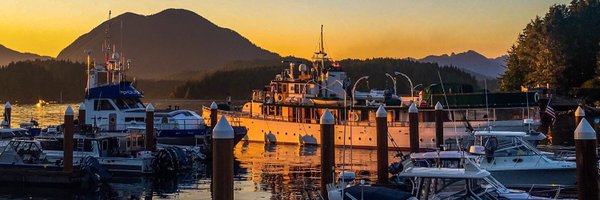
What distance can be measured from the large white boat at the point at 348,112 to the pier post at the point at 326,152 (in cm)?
1519

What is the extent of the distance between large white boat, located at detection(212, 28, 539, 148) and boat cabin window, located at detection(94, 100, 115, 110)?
A: 14.2 m

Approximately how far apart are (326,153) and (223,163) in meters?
8.68

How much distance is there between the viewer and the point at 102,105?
141 ft

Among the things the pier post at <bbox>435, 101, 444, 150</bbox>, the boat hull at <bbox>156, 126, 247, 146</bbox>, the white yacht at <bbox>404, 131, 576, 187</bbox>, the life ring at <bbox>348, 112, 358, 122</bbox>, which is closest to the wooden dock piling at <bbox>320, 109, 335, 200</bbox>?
the white yacht at <bbox>404, 131, 576, 187</bbox>

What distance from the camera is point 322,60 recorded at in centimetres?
5609

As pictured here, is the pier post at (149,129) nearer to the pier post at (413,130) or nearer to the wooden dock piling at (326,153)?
the pier post at (413,130)

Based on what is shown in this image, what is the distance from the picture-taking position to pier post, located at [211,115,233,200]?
12766 mm

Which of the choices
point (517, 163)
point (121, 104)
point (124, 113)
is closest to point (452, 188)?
point (517, 163)

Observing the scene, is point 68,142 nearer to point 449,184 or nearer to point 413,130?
point 413,130

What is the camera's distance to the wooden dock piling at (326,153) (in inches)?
828

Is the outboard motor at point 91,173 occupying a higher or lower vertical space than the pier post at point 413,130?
lower

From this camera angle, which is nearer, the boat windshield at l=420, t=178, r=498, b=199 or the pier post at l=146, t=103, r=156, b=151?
the boat windshield at l=420, t=178, r=498, b=199

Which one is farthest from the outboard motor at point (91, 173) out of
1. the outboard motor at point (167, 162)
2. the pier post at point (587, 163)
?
the pier post at point (587, 163)

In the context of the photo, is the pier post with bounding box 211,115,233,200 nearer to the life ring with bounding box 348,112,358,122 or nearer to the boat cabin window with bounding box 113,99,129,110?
the boat cabin window with bounding box 113,99,129,110
